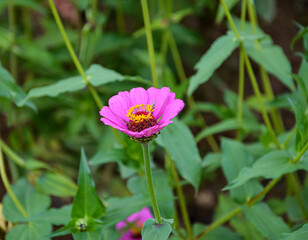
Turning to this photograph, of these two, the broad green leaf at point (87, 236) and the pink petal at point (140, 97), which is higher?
the pink petal at point (140, 97)

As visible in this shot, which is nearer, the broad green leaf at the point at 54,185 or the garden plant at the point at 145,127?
the garden plant at the point at 145,127

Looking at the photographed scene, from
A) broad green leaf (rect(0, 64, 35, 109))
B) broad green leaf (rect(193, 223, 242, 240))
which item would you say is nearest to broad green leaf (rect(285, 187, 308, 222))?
broad green leaf (rect(193, 223, 242, 240))

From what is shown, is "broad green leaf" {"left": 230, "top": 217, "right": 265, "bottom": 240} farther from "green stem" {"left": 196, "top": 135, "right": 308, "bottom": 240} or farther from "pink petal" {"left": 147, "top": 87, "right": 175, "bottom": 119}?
"pink petal" {"left": 147, "top": 87, "right": 175, "bottom": 119}

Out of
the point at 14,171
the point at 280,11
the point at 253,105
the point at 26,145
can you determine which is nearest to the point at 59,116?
the point at 26,145

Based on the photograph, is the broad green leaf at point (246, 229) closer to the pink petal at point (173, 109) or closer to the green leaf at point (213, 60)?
the green leaf at point (213, 60)

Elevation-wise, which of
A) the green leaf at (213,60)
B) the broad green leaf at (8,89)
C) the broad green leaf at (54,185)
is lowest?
the broad green leaf at (54,185)

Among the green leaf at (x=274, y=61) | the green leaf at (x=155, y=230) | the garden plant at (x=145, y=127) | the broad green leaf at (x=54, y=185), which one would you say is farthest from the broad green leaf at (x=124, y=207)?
the green leaf at (x=274, y=61)

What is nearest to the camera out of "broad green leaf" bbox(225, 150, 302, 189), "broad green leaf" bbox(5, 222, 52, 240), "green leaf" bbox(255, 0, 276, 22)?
"broad green leaf" bbox(225, 150, 302, 189)

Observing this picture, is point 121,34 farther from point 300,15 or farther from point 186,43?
point 300,15
